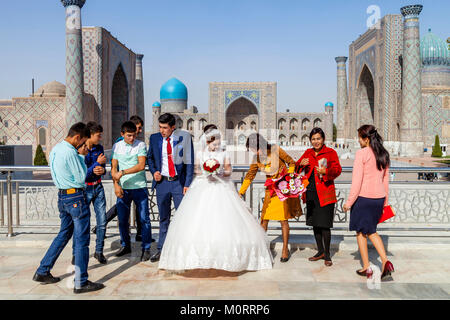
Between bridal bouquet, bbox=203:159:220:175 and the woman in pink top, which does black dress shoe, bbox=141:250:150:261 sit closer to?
bridal bouquet, bbox=203:159:220:175

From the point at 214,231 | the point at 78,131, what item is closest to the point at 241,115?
the point at 214,231

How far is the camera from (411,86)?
2030 cm

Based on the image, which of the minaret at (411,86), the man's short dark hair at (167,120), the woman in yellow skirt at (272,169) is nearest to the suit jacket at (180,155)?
the man's short dark hair at (167,120)

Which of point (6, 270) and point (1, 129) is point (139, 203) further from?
point (1, 129)

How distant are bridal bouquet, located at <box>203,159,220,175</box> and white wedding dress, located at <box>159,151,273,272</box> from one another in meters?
0.07

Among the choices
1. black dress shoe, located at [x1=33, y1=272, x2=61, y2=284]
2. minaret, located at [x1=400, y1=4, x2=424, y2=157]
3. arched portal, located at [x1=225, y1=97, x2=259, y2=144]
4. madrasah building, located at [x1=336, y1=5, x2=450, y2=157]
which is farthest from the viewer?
arched portal, located at [x1=225, y1=97, x2=259, y2=144]

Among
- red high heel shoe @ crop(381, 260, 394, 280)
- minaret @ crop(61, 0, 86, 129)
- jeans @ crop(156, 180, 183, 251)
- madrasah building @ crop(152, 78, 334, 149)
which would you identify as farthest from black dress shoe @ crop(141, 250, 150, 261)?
madrasah building @ crop(152, 78, 334, 149)

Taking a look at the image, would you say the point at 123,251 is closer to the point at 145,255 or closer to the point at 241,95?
the point at 145,255

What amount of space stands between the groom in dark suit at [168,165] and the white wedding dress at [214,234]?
279 millimetres

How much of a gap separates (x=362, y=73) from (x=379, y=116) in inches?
209

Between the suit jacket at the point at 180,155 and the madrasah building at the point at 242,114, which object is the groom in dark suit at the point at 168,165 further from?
the madrasah building at the point at 242,114

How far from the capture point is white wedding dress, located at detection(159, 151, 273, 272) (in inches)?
115
